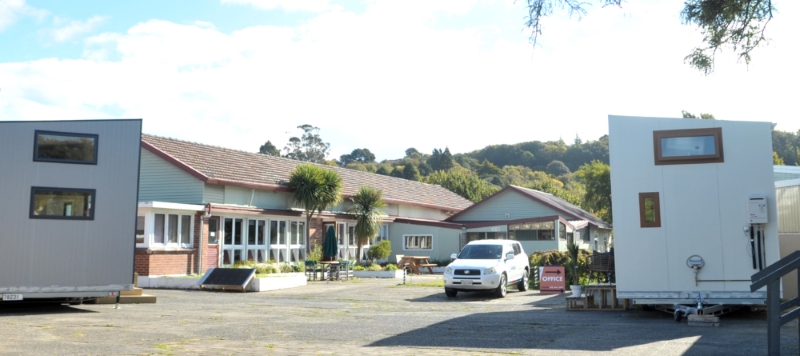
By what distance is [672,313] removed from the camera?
1440cm

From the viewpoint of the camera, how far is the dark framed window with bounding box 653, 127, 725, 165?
43.0 ft

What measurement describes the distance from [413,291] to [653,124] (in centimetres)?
1077

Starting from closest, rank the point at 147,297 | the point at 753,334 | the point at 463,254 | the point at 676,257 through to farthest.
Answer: the point at 753,334 < the point at 676,257 < the point at 147,297 < the point at 463,254

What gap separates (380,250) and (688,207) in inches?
853

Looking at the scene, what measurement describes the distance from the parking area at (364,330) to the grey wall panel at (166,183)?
9634 millimetres

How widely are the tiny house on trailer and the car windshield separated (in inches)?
289

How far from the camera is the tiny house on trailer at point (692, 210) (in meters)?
12.8

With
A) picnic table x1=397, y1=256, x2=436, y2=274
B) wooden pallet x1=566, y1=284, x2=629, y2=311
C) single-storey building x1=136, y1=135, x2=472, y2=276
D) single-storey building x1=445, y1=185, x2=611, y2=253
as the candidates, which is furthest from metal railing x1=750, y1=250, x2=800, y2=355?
single-storey building x1=445, y1=185, x2=611, y2=253

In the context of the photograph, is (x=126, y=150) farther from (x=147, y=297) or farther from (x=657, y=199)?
(x=657, y=199)

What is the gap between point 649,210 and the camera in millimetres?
13414

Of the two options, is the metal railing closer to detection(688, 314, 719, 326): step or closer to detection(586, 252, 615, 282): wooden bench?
detection(688, 314, 719, 326): step

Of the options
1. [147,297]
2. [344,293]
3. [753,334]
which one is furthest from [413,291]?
[753,334]

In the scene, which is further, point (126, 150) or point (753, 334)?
point (126, 150)

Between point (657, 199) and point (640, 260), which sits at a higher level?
point (657, 199)
